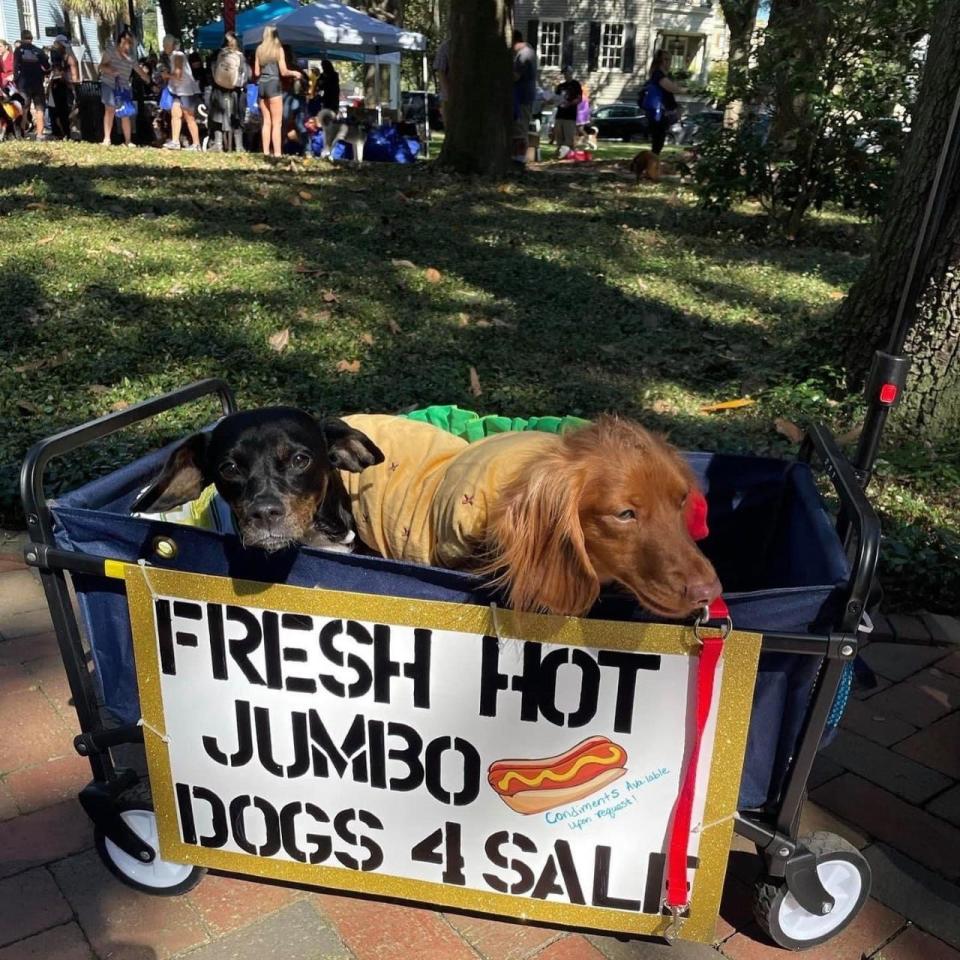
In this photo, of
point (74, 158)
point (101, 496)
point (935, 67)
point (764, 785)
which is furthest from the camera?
point (74, 158)

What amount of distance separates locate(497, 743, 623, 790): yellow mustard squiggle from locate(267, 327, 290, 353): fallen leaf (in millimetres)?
4350

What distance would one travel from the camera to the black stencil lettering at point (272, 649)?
2143 mm

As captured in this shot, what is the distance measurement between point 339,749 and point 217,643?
0.40 meters

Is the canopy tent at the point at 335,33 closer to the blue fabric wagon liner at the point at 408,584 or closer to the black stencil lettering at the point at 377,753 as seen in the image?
the blue fabric wagon liner at the point at 408,584

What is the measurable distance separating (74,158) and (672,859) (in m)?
12.5

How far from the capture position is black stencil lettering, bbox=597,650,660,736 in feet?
6.60

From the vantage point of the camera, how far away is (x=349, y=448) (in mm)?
2963

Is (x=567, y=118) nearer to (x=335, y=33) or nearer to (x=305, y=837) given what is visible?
(x=335, y=33)

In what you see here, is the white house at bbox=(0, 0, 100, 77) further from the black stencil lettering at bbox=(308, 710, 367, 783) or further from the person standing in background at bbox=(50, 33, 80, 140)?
the black stencil lettering at bbox=(308, 710, 367, 783)

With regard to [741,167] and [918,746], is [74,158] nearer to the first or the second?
[741,167]

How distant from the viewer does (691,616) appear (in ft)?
6.68

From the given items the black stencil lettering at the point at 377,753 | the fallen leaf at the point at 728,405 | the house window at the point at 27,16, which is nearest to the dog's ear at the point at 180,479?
the black stencil lettering at the point at 377,753

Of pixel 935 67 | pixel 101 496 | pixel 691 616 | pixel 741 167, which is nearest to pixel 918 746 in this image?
pixel 691 616

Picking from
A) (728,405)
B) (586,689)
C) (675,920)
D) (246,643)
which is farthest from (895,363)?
(728,405)
